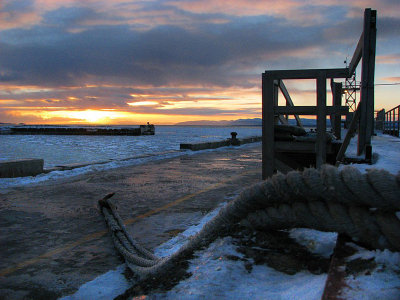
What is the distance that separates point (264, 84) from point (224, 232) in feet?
14.8

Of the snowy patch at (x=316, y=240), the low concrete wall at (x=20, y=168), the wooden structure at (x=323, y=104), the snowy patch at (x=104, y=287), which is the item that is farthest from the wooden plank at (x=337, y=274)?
the low concrete wall at (x=20, y=168)

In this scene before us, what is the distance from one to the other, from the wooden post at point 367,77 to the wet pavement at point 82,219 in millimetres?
2842

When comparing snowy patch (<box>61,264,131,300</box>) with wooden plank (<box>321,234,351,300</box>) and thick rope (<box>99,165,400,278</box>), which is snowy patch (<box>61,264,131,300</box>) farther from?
wooden plank (<box>321,234,351,300</box>)

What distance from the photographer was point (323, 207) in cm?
177

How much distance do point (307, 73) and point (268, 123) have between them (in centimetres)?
114

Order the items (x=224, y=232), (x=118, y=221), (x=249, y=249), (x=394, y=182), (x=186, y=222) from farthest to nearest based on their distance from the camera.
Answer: (x=186, y=222), (x=118, y=221), (x=224, y=232), (x=249, y=249), (x=394, y=182)

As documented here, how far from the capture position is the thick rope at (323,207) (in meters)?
1.50

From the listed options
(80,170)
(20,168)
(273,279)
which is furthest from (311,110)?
(20,168)

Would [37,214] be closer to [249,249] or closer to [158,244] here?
[158,244]

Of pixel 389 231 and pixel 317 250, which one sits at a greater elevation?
pixel 389 231

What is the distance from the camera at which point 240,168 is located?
11609mm

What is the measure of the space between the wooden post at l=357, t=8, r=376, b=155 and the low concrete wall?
8.19 metres

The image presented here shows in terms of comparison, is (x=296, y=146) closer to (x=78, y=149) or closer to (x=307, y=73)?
(x=307, y=73)

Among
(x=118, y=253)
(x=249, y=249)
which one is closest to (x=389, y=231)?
(x=249, y=249)
